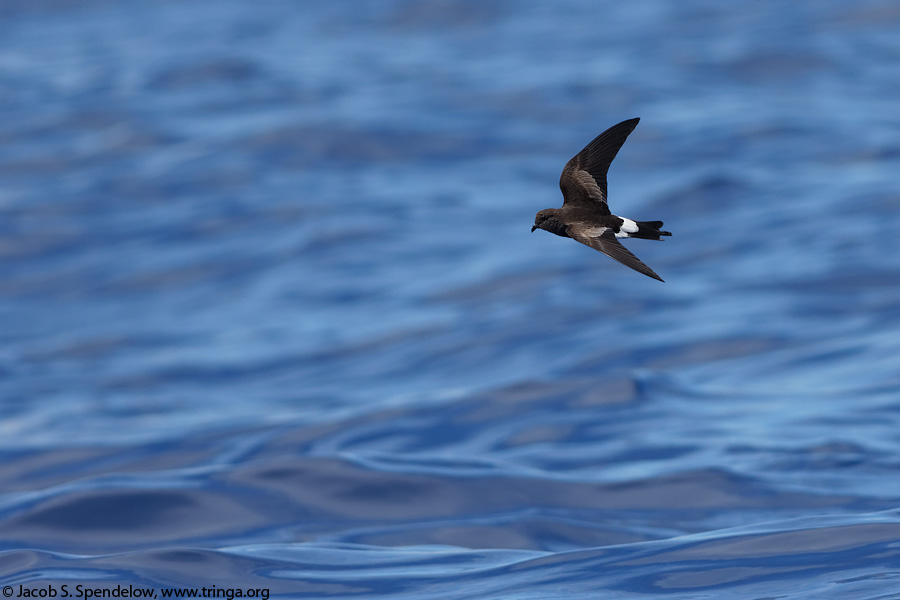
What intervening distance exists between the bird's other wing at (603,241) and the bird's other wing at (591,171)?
0.41 metres

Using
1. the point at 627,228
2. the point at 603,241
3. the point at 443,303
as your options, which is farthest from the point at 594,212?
the point at 443,303

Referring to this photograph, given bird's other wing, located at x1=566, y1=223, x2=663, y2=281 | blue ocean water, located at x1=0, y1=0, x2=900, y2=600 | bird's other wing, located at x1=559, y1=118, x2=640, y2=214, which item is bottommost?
bird's other wing, located at x1=566, y1=223, x2=663, y2=281

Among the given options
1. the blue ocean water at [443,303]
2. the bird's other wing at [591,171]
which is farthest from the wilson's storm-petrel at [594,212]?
the blue ocean water at [443,303]

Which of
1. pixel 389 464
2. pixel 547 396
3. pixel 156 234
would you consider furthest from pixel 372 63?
pixel 389 464

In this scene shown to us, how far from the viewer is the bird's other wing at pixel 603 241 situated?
209 inches

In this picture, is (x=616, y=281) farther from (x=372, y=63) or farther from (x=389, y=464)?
(x=372, y=63)

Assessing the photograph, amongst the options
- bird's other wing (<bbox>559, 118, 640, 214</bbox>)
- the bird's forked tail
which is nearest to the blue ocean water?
bird's other wing (<bbox>559, 118, 640, 214</bbox>)

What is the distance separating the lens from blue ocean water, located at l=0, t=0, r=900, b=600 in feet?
42.0

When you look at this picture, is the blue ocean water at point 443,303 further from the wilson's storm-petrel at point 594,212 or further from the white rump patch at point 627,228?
the white rump patch at point 627,228

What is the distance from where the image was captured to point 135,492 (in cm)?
1422

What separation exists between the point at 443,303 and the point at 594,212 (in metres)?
22.9

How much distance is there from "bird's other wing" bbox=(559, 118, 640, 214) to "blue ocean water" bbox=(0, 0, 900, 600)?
4053 millimetres

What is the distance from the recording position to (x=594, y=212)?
243 inches

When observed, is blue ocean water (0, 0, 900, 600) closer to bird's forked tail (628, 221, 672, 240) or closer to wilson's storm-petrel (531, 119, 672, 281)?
wilson's storm-petrel (531, 119, 672, 281)
